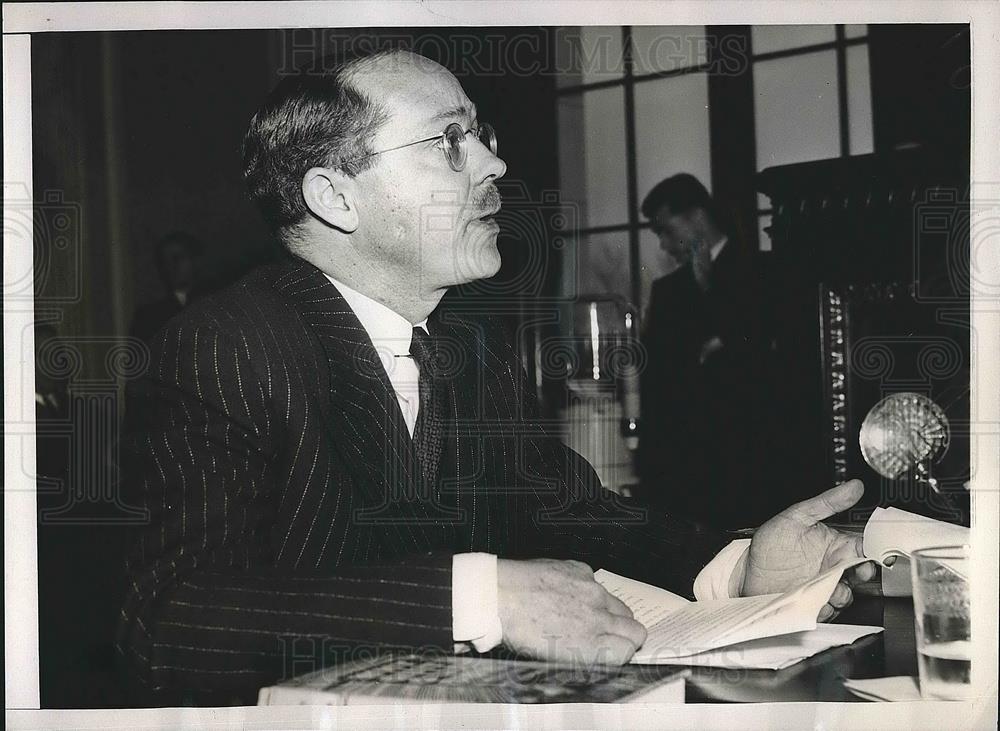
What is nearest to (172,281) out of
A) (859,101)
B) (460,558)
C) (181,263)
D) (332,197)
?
(181,263)

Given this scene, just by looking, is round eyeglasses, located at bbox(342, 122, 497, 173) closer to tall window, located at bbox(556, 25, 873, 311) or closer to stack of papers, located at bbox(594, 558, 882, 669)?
tall window, located at bbox(556, 25, 873, 311)

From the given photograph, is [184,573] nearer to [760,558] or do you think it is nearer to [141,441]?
[141,441]

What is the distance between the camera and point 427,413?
1090mm

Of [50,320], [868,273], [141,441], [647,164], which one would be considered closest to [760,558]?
[868,273]

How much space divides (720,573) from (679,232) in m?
0.40

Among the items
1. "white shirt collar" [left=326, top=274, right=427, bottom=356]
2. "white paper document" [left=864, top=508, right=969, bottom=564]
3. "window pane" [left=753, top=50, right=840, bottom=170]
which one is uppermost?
"window pane" [left=753, top=50, right=840, bottom=170]

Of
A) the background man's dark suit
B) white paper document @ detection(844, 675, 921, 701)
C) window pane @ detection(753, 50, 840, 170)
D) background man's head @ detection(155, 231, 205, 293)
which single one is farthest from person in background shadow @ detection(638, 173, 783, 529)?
background man's head @ detection(155, 231, 205, 293)

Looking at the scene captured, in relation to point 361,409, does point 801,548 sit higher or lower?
lower

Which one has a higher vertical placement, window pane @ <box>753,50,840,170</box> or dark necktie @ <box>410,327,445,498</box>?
window pane @ <box>753,50,840,170</box>

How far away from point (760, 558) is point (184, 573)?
64cm

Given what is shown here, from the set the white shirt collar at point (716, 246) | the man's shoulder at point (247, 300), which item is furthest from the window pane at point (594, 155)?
the man's shoulder at point (247, 300)

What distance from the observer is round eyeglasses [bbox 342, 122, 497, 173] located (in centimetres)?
108

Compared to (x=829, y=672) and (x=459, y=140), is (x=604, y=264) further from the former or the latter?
(x=829, y=672)

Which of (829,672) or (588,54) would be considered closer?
(829,672)
